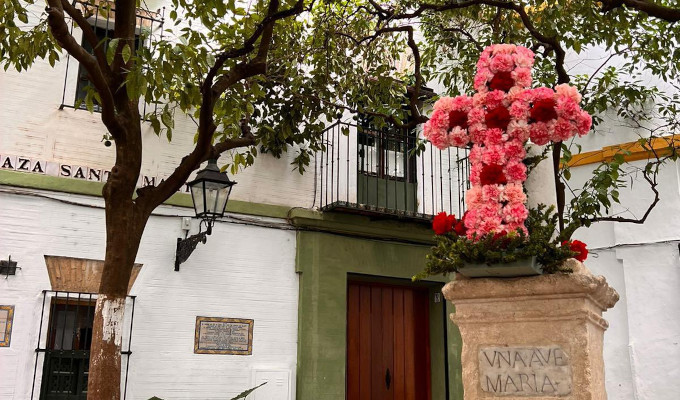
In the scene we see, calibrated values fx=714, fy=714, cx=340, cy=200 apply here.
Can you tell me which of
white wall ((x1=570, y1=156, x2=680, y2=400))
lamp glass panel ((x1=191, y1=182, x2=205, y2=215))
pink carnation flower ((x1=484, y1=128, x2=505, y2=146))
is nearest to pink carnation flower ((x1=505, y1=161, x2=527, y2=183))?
pink carnation flower ((x1=484, y1=128, x2=505, y2=146))

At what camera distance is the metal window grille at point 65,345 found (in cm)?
685

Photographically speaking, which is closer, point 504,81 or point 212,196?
point 504,81

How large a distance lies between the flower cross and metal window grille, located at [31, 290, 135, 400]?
4443 mm

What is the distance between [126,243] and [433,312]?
5.52 metres

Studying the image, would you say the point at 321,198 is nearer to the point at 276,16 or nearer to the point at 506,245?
the point at 276,16

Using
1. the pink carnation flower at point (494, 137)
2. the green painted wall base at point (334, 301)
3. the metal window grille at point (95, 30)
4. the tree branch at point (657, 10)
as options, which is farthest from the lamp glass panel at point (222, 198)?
the tree branch at point (657, 10)

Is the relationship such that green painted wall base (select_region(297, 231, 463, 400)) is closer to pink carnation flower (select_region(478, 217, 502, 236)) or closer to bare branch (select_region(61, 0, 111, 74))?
bare branch (select_region(61, 0, 111, 74))

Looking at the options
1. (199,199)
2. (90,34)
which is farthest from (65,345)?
(90,34)

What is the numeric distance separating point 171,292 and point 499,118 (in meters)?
→ 4.57

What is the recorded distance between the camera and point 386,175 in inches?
372

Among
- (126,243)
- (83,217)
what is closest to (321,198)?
(83,217)

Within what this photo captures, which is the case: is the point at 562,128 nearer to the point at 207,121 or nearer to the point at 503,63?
the point at 503,63

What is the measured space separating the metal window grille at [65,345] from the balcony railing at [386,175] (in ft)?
9.64

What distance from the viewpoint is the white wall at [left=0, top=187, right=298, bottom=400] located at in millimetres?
6906
